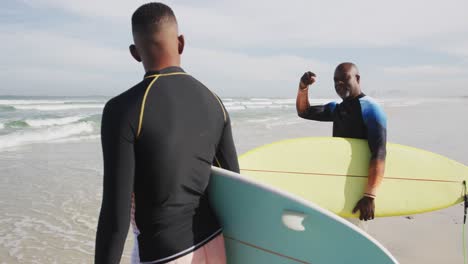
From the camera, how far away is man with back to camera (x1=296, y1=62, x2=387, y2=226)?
8.30 feet

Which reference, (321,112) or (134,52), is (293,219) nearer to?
(134,52)

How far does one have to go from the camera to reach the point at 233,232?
4.89 feet

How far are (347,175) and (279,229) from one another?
6.00ft

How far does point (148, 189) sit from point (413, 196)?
275 cm

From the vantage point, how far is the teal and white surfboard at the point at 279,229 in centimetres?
137

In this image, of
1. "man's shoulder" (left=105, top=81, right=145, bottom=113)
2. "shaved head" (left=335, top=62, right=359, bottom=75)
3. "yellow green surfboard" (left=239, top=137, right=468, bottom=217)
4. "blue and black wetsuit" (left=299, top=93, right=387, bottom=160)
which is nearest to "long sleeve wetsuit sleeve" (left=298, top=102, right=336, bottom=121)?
"blue and black wetsuit" (left=299, top=93, right=387, bottom=160)

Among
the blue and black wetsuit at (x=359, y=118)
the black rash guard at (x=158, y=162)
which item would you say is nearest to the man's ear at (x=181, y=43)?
the black rash guard at (x=158, y=162)

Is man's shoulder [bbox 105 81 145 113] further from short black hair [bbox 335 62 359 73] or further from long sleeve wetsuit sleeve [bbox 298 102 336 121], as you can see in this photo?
long sleeve wetsuit sleeve [bbox 298 102 336 121]

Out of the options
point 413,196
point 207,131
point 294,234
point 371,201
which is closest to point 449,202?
point 413,196

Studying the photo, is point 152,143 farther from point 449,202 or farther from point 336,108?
point 449,202

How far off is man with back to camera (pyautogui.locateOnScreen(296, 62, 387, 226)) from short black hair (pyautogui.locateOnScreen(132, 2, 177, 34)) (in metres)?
1.68

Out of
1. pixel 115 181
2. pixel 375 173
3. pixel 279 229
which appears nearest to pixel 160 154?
pixel 115 181

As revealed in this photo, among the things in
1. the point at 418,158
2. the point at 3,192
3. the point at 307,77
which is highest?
the point at 307,77

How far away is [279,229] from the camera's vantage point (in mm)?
1430
